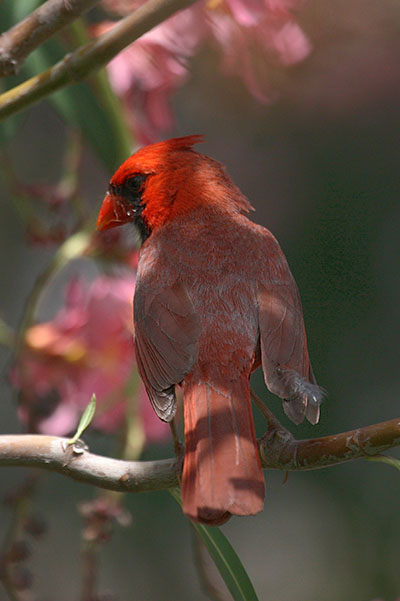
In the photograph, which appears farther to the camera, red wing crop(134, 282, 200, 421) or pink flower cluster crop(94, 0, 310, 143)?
pink flower cluster crop(94, 0, 310, 143)

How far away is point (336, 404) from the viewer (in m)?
3.57

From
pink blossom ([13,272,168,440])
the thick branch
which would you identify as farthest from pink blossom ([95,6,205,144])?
the thick branch

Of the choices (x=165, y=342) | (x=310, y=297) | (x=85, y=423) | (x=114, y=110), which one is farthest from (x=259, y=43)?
(x=310, y=297)

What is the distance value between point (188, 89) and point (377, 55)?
0.80m

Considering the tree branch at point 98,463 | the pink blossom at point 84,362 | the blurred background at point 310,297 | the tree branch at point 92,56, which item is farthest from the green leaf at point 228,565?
the blurred background at point 310,297

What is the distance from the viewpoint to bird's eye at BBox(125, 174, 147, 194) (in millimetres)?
1782

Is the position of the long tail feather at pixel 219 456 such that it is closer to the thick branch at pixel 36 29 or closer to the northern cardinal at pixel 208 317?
the northern cardinal at pixel 208 317

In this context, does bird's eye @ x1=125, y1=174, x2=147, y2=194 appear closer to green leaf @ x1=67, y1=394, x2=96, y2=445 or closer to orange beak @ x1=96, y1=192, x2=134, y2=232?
orange beak @ x1=96, y1=192, x2=134, y2=232

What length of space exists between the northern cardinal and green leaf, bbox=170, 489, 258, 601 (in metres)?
0.19

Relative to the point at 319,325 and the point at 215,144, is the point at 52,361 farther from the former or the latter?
the point at 215,144

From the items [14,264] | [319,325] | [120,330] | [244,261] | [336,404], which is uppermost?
[244,261]

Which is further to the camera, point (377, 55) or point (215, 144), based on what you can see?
point (215, 144)

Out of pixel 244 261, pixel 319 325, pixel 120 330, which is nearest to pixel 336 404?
pixel 319 325

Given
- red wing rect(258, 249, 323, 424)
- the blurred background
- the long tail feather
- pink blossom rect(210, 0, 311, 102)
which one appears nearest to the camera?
the long tail feather
